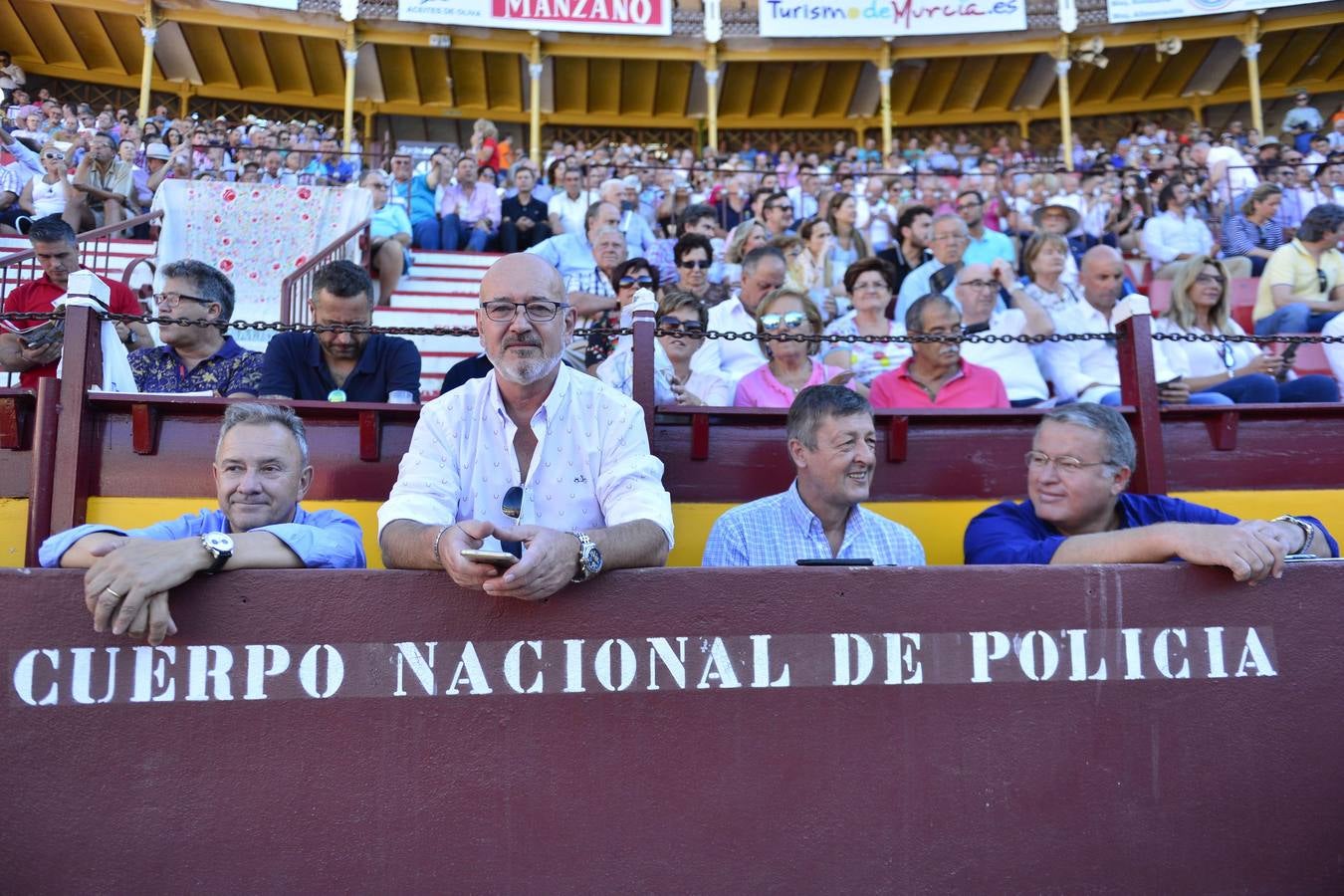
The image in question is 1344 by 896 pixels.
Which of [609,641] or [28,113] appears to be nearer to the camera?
[609,641]

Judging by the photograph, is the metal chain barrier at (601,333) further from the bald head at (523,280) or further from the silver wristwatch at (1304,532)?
the silver wristwatch at (1304,532)

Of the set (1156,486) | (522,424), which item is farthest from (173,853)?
(1156,486)

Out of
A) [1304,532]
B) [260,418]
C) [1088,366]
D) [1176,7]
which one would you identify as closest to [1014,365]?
[1088,366]

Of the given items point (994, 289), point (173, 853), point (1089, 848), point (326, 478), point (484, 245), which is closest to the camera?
point (173, 853)

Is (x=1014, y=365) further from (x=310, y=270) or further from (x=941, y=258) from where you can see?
(x=310, y=270)

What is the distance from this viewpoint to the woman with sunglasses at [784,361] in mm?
4547

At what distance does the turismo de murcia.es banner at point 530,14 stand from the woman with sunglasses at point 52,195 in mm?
7525

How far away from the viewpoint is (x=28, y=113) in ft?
38.7

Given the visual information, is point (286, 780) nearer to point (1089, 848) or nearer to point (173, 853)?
point (173, 853)

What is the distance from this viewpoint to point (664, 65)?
18.5 meters

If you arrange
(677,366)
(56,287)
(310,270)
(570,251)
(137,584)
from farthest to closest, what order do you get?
(570,251), (310,270), (56,287), (677,366), (137,584)

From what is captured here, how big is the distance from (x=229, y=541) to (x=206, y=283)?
2.86 m

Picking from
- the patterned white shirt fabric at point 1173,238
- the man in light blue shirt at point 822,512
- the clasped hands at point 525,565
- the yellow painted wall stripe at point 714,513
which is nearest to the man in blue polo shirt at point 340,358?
the yellow painted wall stripe at point 714,513

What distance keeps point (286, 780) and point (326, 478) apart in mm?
2233
